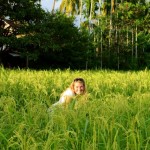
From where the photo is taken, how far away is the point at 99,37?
1549 inches

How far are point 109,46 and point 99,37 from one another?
4.47ft

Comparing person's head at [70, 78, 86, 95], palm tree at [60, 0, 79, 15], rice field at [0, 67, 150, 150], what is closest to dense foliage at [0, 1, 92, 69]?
palm tree at [60, 0, 79, 15]

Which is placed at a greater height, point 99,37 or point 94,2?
point 94,2

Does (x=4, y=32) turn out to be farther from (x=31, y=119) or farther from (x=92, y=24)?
(x=31, y=119)

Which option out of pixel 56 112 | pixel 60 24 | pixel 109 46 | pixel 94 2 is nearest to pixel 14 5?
pixel 60 24

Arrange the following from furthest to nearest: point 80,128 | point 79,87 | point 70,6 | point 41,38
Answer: point 70,6 → point 41,38 → point 79,87 → point 80,128

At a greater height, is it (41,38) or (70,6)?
(70,6)

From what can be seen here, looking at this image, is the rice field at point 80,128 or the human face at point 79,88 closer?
the rice field at point 80,128

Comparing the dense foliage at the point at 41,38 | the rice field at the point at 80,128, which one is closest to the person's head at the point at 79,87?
the rice field at the point at 80,128

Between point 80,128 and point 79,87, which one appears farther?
point 79,87

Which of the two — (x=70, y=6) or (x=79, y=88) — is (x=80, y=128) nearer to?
(x=79, y=88)

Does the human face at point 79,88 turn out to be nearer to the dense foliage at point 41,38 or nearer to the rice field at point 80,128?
the rice field at point 80,128

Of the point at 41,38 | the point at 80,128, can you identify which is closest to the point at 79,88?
the point at 80,128

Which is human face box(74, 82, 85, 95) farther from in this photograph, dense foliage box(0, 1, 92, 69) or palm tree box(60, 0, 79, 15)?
palm tree box(60, 0, 79, 15)
